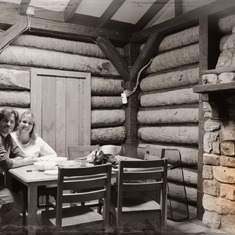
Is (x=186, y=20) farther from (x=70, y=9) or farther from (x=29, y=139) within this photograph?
(x=29, y=139)

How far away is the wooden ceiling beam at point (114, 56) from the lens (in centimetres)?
640

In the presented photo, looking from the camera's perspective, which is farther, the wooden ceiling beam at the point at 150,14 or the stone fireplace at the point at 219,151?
the wooden ceiling beam at the point at 150,14

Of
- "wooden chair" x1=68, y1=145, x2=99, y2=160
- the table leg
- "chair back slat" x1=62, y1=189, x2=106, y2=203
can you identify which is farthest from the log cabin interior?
the table leg

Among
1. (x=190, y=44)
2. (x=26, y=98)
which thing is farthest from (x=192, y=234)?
(x=26, y=98)

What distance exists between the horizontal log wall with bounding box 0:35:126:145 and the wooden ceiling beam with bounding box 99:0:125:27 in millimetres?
506

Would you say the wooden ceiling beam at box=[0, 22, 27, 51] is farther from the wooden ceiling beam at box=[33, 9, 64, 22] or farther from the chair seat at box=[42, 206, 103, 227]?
the chair seat at box=[42, 206, 103, 227]

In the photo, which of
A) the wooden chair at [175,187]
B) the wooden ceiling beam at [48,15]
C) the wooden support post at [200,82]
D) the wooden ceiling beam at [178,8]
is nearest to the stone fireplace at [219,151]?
the wooden support post at [200,82]

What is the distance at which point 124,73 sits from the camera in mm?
6707

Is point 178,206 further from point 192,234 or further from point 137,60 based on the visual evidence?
point 137,60

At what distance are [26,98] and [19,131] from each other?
40.3 inches

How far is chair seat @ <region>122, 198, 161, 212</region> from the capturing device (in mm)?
3611

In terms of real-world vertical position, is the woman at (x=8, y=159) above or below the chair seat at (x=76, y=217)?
above

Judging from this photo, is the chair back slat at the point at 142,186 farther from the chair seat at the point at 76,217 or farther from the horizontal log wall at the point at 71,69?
the horizontal log wall at the point at 71,69

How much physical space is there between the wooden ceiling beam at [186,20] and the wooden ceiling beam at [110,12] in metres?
0.80
